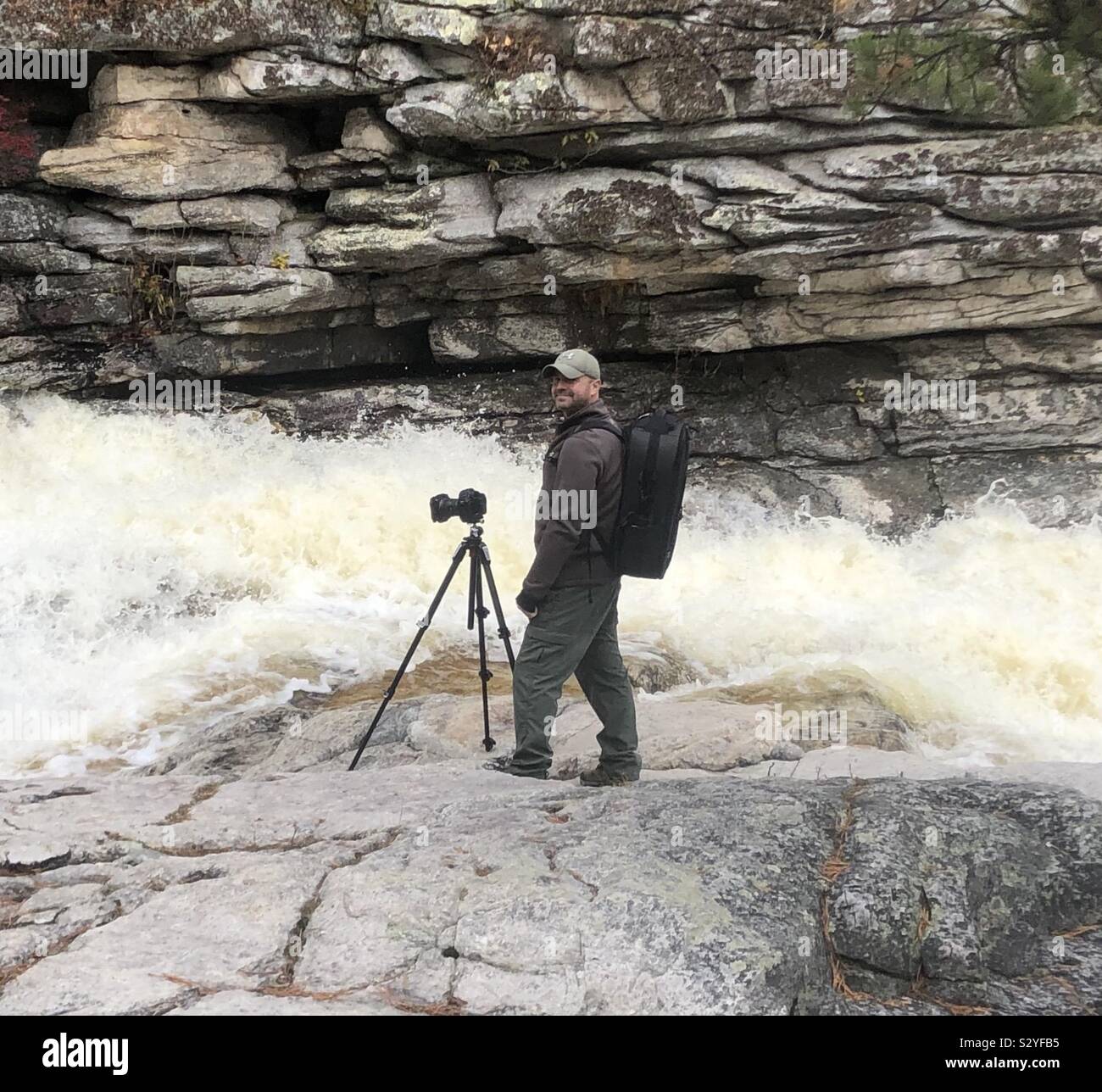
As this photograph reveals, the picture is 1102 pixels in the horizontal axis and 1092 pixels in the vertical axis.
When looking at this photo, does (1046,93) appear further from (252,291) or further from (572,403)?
(252,291)

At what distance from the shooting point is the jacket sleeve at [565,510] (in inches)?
228

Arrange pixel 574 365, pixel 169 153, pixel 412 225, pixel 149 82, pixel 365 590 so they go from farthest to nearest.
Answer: pixel 412 225
pixel 169 153
pixel 149 82
pixel 365 590
pixel 574 365

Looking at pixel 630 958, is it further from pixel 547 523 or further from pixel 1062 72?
pixel 1062 72

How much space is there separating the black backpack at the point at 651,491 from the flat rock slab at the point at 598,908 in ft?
4.43

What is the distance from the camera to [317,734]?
8.52 meters

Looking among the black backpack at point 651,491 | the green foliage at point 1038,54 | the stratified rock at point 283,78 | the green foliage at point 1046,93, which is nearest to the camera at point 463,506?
the black backpack at point 651,491

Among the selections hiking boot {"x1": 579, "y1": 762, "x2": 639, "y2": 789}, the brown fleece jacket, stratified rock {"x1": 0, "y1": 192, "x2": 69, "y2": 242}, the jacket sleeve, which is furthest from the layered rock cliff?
hiking boot {"x1": 579, "y1": 762, "x2": 639, "y2": 789}


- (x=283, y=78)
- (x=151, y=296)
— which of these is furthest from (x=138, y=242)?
(x=283, y=78)

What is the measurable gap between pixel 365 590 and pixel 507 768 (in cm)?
635

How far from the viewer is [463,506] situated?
22.4 feet

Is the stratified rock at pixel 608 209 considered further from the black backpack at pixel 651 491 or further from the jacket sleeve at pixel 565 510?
the jacket sleeve at pixel 565 510

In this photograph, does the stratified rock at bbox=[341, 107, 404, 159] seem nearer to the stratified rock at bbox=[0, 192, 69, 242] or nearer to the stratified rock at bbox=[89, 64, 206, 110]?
the stratified rock at bbox=[89, 64, 206, 110]

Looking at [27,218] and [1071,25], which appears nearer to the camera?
[1071,25]
